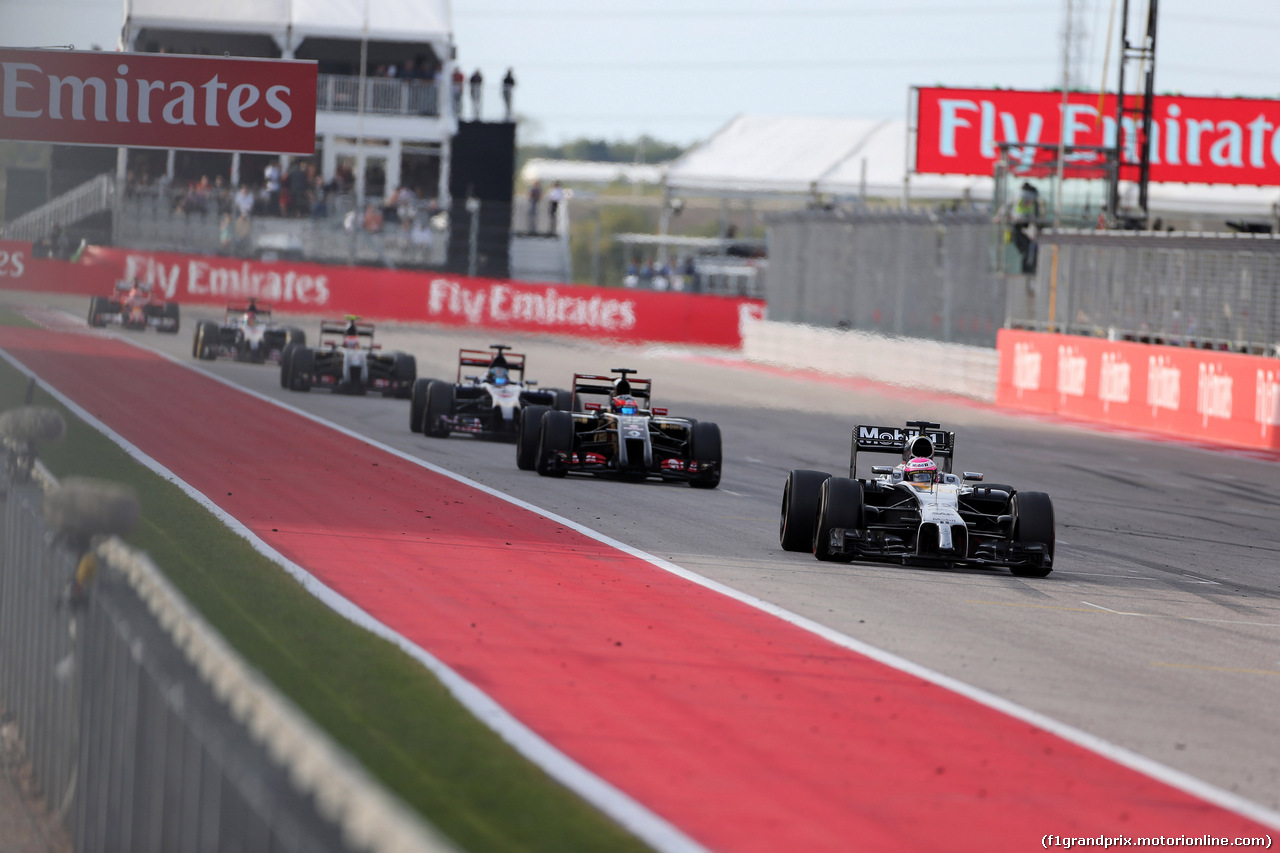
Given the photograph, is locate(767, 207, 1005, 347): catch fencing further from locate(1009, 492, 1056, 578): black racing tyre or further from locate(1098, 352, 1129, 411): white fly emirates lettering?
locate(1009, 492, 1056, 578): black racing tyre

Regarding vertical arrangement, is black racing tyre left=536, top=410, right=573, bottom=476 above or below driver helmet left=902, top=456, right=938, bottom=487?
below

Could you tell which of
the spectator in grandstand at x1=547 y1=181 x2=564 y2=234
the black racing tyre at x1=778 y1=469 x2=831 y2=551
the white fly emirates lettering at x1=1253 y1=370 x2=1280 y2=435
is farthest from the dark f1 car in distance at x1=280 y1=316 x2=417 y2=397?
the spectator in grandstand at x1=547 y1=181 x2=564 y2=234

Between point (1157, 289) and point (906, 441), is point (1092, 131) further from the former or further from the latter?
point (906, 441)

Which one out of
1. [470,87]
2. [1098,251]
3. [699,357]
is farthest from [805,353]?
[470,87]

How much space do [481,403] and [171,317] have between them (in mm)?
18312

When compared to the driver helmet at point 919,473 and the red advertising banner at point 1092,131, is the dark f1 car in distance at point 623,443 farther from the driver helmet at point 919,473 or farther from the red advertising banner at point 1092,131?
the red advertising banner at point 1092,131

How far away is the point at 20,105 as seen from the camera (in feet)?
44.7

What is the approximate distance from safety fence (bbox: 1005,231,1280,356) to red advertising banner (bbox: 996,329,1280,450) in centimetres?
29

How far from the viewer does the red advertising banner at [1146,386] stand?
2433cm

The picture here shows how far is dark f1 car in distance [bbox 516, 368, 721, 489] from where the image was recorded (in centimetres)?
1697

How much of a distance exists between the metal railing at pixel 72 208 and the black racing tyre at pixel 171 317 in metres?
13.7

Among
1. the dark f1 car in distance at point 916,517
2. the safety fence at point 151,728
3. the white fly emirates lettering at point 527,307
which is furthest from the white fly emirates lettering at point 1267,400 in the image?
the white fly emirates lettering at point 527,307

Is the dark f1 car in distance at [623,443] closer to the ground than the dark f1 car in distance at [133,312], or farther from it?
closer to the ground

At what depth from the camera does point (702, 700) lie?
7938 mm
